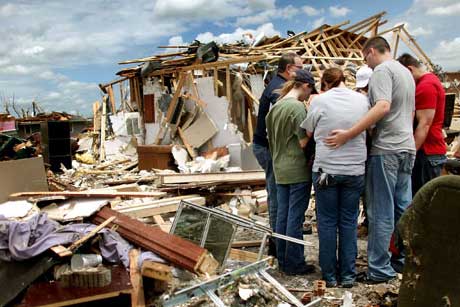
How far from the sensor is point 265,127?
4.98 m

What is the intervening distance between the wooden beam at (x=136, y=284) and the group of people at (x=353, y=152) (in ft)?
4.83

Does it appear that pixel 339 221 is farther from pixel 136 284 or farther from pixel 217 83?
pixel 217 83

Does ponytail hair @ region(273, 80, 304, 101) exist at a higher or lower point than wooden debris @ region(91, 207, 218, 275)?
higher

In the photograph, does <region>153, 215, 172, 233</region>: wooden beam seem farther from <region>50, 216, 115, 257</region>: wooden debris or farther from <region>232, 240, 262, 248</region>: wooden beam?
<region>50, 216, 115, 257</region>: wooden debris

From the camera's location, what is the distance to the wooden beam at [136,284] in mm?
3564

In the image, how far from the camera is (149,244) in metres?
3.94

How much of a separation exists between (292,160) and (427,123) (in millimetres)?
1304

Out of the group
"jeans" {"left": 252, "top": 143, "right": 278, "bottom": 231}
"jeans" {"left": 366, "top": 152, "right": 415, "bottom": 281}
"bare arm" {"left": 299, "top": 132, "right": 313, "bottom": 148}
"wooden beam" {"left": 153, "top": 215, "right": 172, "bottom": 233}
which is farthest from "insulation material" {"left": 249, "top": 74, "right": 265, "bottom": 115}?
"jeans" {"left": 366, "top": 152, "right": 415, "bottom": 281}

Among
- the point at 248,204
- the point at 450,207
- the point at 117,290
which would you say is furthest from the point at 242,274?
the point at 248,204

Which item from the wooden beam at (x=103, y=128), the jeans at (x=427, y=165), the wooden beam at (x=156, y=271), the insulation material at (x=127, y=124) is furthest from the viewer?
the wooden beam at (x=103, y=128)

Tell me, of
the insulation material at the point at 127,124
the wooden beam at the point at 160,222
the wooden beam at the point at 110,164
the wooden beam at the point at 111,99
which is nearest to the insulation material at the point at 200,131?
the insulation material at the point at 127,124

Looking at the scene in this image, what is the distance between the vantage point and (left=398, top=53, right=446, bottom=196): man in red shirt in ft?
14.0

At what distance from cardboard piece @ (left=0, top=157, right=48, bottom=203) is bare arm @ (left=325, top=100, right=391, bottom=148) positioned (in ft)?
15.8

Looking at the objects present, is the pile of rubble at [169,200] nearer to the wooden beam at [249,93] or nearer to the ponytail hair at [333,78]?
the wooden beam at [249,93]
